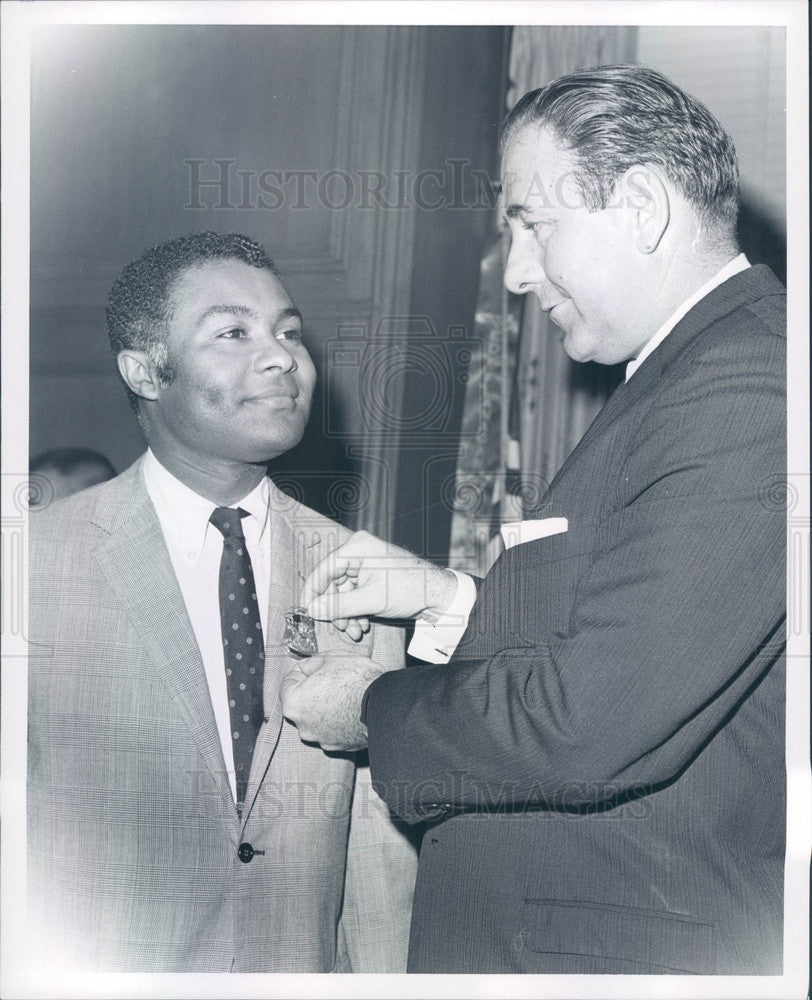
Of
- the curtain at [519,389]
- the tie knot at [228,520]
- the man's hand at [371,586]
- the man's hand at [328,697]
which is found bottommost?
the man's hand at [328,697]

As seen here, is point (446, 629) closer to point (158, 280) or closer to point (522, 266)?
point (522, 266)

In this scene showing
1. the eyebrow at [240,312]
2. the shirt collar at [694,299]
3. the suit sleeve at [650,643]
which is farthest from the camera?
the eyebrow at [240,312]

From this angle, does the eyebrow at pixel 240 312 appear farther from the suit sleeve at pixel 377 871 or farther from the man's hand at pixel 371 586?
the suit sleeve at pixel 377 871

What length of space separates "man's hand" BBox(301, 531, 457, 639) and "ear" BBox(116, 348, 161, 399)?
1.70 feet

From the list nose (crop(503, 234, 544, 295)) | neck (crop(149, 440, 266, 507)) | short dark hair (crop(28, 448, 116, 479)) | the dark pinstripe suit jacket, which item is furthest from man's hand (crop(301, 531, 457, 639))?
nose (crop(503, 234, 544, 295))

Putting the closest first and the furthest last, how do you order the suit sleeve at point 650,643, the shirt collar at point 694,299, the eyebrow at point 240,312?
the suit sleeve at point 650,643 → the shirt collar at point 694,299 → the eyebrow at point 240,312

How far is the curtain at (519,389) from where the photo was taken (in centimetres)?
222

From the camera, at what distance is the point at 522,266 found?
221 cm

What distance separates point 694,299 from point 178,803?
149 cm

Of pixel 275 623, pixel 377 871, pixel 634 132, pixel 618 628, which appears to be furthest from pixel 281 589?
pixel 634 132

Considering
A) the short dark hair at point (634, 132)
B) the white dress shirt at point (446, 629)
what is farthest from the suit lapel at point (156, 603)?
the short dark hair at point (634, 132)

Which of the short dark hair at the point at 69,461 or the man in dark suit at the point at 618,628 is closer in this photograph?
the man in dark suit at the point at 618,628

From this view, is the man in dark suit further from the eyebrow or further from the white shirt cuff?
the eyebrow

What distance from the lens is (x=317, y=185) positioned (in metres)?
2.25
